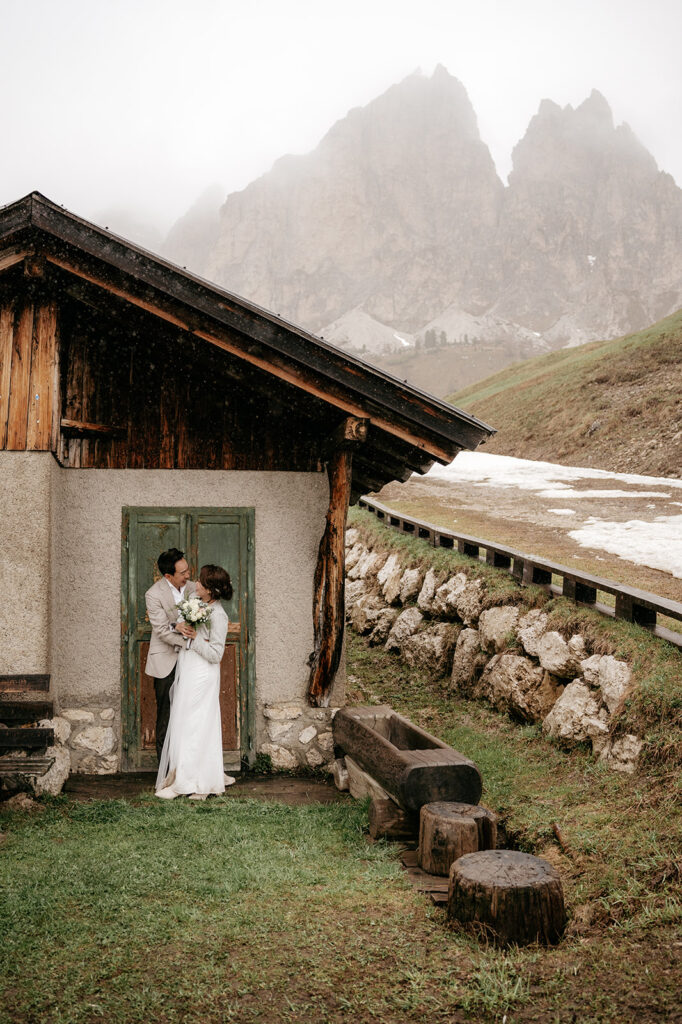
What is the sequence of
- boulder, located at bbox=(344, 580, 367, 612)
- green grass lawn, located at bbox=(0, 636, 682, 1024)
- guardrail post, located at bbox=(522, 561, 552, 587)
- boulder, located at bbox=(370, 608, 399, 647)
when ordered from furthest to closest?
boulder, located at bbox=(344, 580, 367, 612)
boulder, located at bbox=(370, 608, 399, 647)
guardrail post, located at bbox=(522, 561, 552, 587)
green grass lawn, located at bbox=(0, 636, 682, 1024)

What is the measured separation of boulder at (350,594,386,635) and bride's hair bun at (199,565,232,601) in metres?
6.70

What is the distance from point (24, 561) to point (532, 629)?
4.90 m

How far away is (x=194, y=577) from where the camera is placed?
696cm

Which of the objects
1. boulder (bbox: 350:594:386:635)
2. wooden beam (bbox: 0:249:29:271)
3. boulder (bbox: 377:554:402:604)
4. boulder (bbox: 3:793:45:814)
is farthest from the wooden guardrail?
wooden beam (bbox: 0:249:29:271)

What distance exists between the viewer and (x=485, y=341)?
146m

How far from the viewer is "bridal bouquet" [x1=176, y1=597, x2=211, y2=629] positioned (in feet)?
19.9

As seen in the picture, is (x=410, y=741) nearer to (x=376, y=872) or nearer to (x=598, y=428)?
(x=376, y=872)

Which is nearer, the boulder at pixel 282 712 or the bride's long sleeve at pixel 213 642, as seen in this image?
the bride's long sleeve at pixel 213 642

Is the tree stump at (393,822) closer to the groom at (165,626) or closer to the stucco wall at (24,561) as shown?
the groom at (165,626)

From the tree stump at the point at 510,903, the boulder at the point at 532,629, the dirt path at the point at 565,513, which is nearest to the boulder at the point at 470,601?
the boulder at the point at 532,629

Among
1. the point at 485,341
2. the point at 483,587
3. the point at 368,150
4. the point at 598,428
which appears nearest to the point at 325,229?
the point at 368,150

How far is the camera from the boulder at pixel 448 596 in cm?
1020

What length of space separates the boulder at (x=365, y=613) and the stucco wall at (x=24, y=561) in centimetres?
732

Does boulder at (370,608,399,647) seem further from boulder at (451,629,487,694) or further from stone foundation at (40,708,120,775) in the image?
stone foundation at (40,708,120,775)
